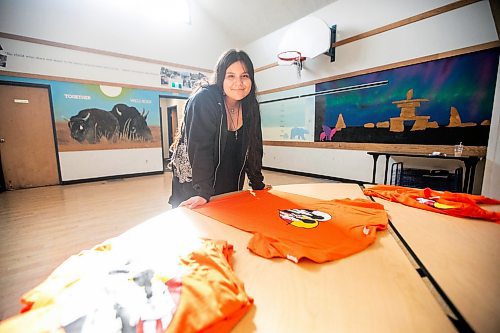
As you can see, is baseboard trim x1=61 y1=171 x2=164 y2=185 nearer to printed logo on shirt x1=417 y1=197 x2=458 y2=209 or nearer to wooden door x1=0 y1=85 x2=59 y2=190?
wooden door x1=0 y1=85 x2=59 y2=190

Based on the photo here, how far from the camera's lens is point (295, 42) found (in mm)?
4566

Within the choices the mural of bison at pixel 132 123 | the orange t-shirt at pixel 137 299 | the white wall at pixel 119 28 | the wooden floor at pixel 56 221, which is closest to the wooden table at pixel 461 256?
the orange t-shirt at pixel 137 299

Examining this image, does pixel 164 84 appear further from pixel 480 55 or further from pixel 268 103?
pixel 480 55

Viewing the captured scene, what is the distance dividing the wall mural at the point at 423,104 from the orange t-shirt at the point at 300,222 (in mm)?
3322

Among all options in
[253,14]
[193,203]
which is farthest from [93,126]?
[193,203]

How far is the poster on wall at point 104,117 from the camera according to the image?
14.8 feet

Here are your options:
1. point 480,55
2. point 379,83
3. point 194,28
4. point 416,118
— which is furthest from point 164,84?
point 480,55

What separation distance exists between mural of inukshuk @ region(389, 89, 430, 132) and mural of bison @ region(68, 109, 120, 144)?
224 inches

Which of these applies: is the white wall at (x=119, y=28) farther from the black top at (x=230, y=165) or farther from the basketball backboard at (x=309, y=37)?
the black top at (x=230, y=165)

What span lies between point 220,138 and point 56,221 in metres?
2.70

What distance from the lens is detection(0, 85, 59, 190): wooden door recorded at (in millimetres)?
4070

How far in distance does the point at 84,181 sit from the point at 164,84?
292 centimetres

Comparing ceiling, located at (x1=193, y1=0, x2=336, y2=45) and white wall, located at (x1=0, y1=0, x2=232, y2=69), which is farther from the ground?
ceiling, located at (x1=193, y1=0, x2=336, y2=45)

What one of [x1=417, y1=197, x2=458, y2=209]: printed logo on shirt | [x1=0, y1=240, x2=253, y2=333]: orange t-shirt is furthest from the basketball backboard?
[x1=0, y1=240, x2=253, y2=333]: orange t-shirt
